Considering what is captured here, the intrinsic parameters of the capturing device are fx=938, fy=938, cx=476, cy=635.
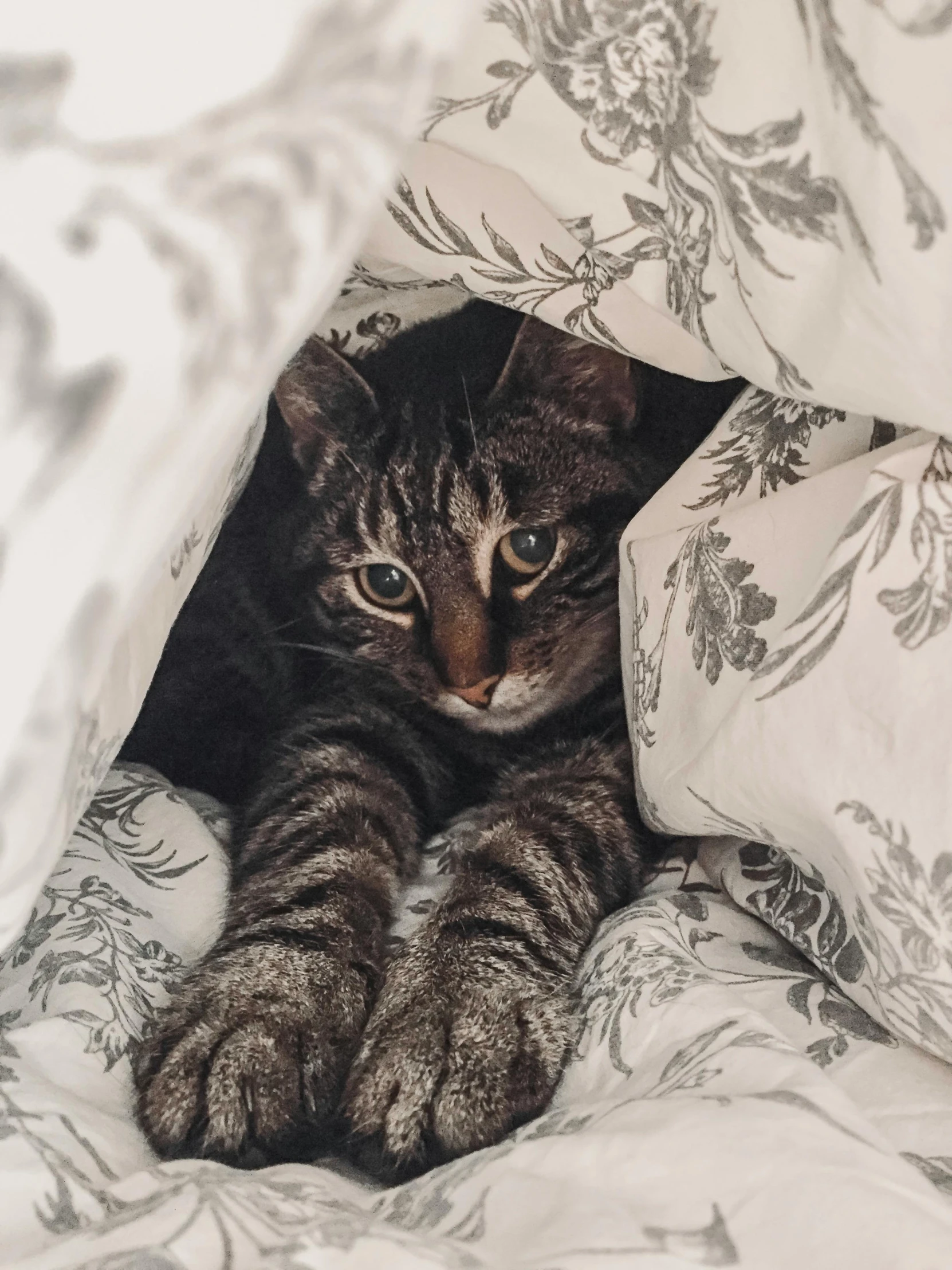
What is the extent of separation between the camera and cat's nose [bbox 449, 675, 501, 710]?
3.14 feet

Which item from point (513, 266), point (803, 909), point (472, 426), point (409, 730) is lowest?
point (409, 730)

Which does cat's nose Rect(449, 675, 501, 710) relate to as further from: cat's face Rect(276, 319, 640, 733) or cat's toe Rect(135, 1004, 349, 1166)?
cat's toe Rect(135, 1004, 349, 1166)

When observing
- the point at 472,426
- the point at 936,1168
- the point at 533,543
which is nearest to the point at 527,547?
the point at 533,543

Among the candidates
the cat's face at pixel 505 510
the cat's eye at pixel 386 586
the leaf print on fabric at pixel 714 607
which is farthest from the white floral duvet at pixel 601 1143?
the cat's eye at pixel 386 586

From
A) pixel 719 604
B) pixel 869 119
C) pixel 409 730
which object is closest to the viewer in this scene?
pixel 869 119

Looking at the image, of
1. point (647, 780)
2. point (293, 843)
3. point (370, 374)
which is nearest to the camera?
point (647, 780)

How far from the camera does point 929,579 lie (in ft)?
1.51

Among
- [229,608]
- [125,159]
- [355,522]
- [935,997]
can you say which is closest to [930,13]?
[125,159]

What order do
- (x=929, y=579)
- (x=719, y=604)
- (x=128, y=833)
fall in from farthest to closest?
(x=128, y=833), (x=719, y=604), (x=929, y=579)

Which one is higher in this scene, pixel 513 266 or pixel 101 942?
pixel 513 266

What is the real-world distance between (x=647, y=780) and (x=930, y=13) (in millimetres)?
513

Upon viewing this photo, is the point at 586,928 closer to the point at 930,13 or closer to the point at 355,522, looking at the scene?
the point at 355,522

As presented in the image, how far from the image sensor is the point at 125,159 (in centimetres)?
29

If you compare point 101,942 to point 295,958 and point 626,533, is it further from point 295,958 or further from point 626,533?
point 626,533
